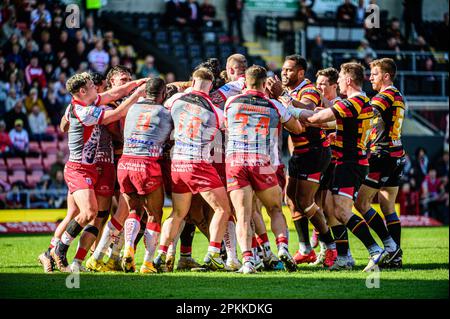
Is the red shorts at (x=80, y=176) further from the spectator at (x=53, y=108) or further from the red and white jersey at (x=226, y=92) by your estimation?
the spectator at (x=53, y=108)

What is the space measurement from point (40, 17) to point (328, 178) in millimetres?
13034

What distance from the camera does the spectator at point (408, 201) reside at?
23.0 meters

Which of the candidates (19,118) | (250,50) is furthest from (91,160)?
(250,50)

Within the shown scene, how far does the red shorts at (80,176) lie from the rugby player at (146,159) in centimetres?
37

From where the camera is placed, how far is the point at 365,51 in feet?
84.8

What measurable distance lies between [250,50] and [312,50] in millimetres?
2848

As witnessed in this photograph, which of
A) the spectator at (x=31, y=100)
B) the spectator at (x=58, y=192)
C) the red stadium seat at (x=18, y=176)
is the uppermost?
the spectator at (x=31, y=100)

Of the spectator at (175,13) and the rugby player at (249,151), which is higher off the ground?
the spectator at (175,13)

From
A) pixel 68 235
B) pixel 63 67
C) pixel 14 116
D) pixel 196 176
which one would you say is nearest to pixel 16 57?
pixel 63 67

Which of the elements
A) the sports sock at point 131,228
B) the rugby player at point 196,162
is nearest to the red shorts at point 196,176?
the rugby player at point 196,162

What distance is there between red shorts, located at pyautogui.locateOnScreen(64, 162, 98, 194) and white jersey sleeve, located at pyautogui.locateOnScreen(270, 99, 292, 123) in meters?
2.42

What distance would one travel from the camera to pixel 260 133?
10.6 m
